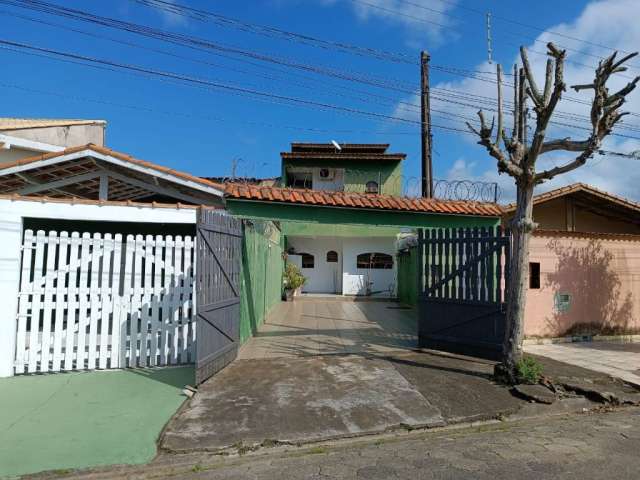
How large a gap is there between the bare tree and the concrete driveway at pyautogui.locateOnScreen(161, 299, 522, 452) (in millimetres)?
867

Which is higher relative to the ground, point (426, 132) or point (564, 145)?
point (426, 132)

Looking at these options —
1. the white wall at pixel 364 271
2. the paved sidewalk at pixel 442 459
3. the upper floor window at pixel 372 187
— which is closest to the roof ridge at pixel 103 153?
the paved sidewalk at pixel 442 459

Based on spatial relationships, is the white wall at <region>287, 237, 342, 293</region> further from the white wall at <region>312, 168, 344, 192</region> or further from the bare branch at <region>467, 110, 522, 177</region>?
the bare branch at <region>467, 110, 522, 177</region>

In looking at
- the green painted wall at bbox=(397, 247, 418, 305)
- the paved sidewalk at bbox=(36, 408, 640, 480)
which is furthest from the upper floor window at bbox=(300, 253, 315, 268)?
the paved sidewalk at bbox=(36, 408, 640, 480)

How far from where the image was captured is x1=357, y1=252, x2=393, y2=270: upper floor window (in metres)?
21.5

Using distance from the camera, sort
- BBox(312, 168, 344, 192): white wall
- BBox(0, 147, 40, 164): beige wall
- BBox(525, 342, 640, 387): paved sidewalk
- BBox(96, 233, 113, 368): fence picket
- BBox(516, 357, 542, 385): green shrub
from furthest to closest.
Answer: BBox(312, 168, 344, 192): white wall → BBox(0, 147, 40, 164): beige wall → BBox(525, 342, 640, 387): paved sidewalk → BBox(96, 233, 113, 368): fence picket → BBox(516, 357, 542, 385): green shrub

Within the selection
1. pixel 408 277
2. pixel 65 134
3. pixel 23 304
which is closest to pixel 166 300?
pixel 23 304

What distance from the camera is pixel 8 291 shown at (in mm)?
5781

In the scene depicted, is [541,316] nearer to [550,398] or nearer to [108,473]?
[550,398]

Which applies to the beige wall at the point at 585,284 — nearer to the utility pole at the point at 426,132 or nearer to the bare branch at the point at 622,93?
the bare branch at the point at 622,93

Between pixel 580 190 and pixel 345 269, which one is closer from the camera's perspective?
pixel 580 190

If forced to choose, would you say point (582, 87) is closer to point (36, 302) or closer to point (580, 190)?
point (580, 190)

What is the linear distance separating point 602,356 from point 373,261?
46.1ft

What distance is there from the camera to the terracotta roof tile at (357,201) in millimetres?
7582
